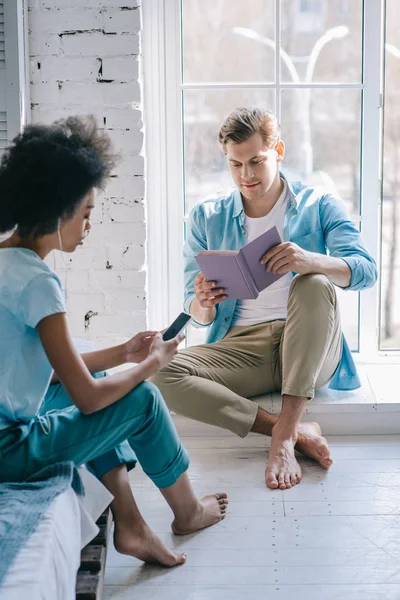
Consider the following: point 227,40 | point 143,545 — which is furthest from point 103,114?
point 143,545

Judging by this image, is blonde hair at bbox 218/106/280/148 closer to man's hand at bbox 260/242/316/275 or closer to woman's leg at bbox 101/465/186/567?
man's hand at bbox 260/242/316/275

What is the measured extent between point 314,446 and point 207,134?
1328 mm

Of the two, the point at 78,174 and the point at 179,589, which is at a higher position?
the point at 78,174

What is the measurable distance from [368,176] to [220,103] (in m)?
0.65

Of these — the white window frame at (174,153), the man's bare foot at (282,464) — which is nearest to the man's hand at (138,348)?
the man's bare foot at (282,464)

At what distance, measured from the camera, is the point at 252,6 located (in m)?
3.27

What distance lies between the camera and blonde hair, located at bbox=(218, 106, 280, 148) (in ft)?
9.32

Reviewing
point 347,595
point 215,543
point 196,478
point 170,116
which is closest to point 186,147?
point 170,116

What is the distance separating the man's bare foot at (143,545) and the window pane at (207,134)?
1611 mm

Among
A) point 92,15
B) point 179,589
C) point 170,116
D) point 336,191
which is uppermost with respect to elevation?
point 92,15

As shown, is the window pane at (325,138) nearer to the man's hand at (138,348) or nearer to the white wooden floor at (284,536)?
the white wooden floor at (284,536)

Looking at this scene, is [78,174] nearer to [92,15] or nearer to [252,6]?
[92,15]

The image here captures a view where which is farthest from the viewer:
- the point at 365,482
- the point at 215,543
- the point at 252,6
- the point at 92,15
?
the point at 252,6

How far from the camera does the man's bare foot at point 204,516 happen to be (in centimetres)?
230
